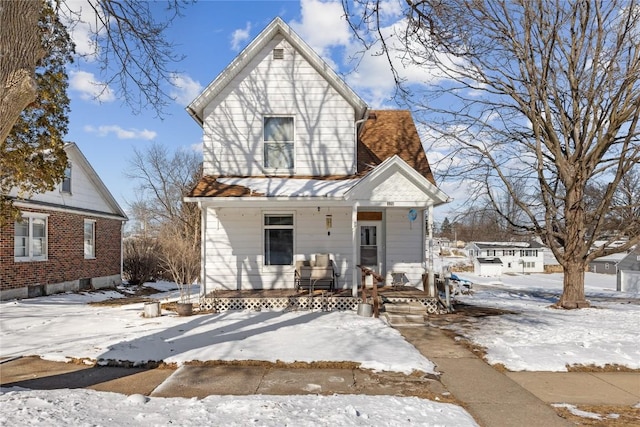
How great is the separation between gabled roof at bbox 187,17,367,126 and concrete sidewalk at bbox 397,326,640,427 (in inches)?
323

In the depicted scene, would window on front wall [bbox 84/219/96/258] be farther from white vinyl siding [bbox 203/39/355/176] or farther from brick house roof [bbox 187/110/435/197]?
brick house roof [bbox 187/110/435/197]

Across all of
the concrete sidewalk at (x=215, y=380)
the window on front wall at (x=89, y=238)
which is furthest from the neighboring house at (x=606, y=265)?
the concrete sidewalk at (x=215, y=380)

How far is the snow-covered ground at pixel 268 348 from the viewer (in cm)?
415

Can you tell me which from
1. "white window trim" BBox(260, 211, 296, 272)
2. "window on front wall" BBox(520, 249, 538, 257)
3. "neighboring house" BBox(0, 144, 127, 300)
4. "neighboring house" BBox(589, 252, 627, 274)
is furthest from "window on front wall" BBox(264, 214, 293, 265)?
"neighboring house" BBox(589, 252, 627, 274)

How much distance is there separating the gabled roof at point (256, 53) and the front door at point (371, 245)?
3554 millimetres

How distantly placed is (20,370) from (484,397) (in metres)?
6.50

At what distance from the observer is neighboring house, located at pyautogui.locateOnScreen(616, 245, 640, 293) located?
34.1 m

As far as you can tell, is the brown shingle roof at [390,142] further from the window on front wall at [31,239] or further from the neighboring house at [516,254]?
the neighboring house at [516,254]

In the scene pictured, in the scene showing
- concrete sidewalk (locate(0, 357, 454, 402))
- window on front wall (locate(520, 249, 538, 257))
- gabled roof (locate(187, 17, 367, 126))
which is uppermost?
gabled roof (locate(187, 17, 367, 126))

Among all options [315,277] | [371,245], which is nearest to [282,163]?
[315,277]

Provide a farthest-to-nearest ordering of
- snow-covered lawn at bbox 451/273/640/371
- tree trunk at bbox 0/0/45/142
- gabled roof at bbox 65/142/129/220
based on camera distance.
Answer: gabled roof at bbox 65/142/129/220
snow-covered lawn at bbox 451/273/640/371
tree trunk at bbox 0/0/45/142

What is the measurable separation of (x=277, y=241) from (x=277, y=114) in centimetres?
382

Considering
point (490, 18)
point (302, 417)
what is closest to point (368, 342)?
point (302, 417)

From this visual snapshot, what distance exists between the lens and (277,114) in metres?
12.3
